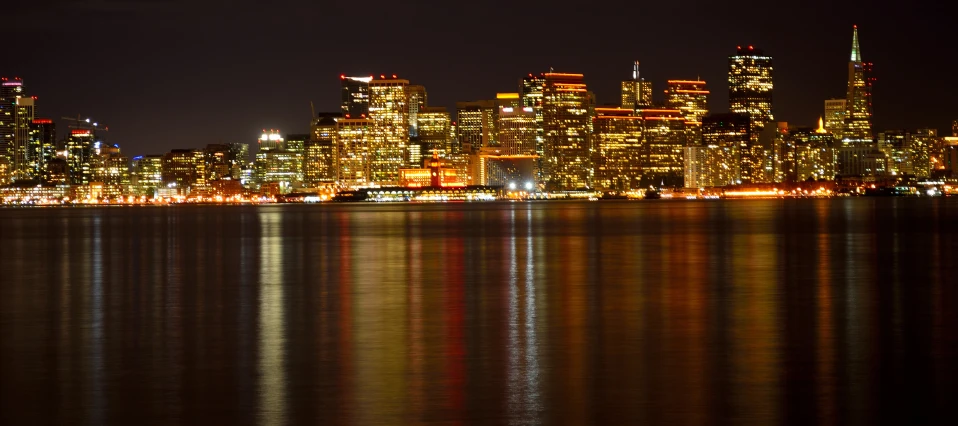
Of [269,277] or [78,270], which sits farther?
[78,270]

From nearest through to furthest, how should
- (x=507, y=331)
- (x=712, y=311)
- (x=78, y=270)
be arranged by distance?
1. (x=507, y=331)
2. (x=712, y=311)
3. (x=78, y=270)

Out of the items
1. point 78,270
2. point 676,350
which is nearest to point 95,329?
point 676,350

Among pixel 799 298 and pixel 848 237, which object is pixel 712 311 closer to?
A: pixel 799 298

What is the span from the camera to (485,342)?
18969 mm

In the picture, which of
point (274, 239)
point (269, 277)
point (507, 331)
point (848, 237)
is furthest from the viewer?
point (274, 239)

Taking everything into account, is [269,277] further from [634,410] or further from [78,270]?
[634,410]

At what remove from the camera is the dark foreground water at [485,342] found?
13.3 m

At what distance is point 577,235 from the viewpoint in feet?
215

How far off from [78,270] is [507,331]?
80.1 ft

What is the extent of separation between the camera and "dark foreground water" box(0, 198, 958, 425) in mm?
13305

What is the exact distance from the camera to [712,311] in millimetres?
23594

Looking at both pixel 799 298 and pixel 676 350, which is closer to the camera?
pixel 676 350

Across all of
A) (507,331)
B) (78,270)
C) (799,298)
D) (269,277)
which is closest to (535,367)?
(507,331)

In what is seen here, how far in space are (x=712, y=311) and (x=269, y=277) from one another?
16.5 metres
